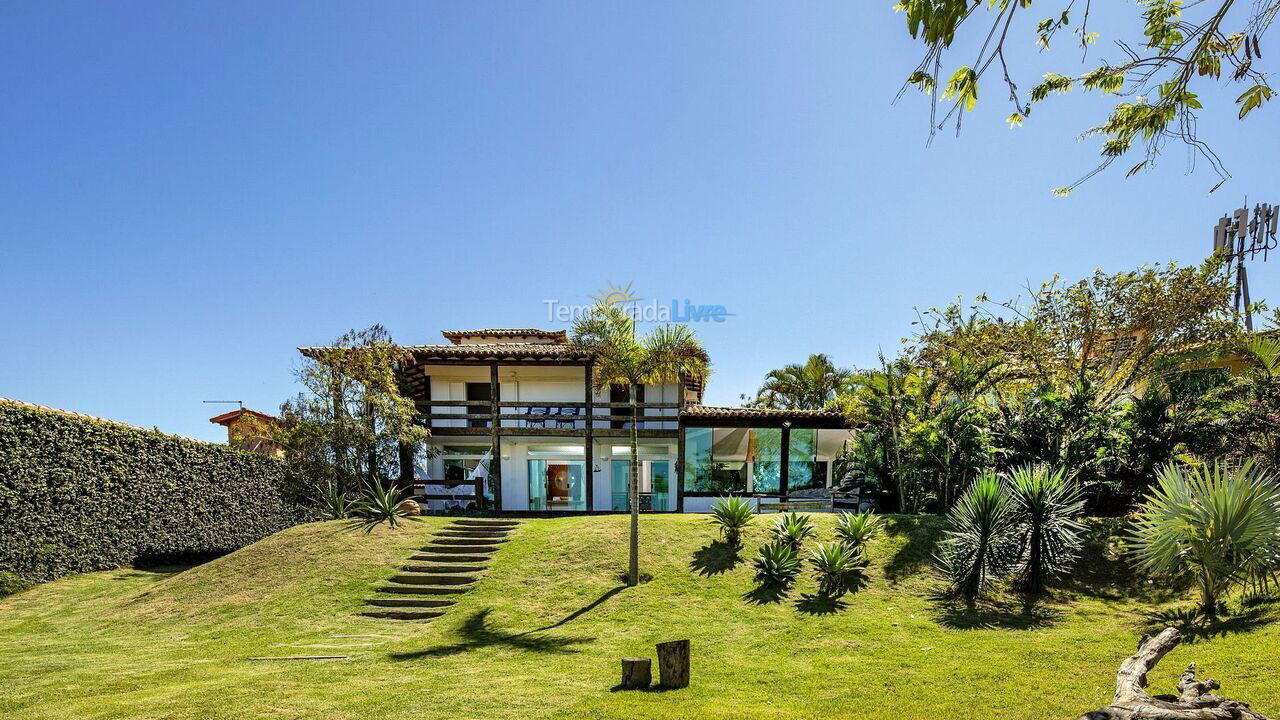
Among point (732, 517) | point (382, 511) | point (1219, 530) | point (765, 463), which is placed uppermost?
point (1219, 530)

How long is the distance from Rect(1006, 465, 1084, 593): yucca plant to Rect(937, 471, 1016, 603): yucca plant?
0.23 metres

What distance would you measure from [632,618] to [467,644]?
2799 mm

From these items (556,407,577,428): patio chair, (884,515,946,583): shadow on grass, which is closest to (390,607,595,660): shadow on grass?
(884,515,946,583): shadow on grass

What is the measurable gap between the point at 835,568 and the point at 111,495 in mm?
15318

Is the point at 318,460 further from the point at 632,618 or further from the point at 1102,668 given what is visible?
→ the point at 1102,668

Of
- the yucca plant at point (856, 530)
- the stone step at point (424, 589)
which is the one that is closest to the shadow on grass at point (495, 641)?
the stone step at point (424, 589)

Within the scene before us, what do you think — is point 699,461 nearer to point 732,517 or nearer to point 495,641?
point 732,517

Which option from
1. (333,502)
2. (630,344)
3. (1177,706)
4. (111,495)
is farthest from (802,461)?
(111,495)

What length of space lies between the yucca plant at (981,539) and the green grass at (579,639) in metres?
0.55

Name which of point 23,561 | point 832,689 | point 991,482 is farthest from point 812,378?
point 23,561

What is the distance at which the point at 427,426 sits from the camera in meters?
23.1

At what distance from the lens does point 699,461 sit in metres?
23.2

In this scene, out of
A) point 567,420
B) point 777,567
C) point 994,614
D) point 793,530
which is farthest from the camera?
point 567,420

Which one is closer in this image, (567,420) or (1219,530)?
(1219,530)
